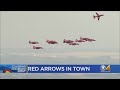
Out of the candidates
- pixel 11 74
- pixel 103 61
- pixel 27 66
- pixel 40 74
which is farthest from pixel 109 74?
pixel 11 74

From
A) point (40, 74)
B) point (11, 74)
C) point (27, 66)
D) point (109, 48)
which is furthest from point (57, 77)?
point (109, 48)

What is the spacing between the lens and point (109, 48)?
17.6 feet

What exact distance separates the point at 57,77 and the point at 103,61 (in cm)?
125

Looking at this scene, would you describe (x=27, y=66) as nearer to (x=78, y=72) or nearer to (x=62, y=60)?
(x=62, y=60)

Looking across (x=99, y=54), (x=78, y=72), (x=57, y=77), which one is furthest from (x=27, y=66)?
(x=99, y=54)

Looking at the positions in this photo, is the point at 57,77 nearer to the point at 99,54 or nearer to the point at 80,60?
the point at 80,60

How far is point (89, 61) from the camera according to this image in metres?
5.33

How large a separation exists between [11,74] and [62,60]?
53.4 inches

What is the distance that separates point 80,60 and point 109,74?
83cm

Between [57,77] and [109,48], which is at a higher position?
[109,48]

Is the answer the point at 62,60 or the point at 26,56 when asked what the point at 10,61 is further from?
the point at 62,60

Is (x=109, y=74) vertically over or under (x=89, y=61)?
under

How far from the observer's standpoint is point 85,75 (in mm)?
5297

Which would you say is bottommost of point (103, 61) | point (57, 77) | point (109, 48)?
point (57, 77)
